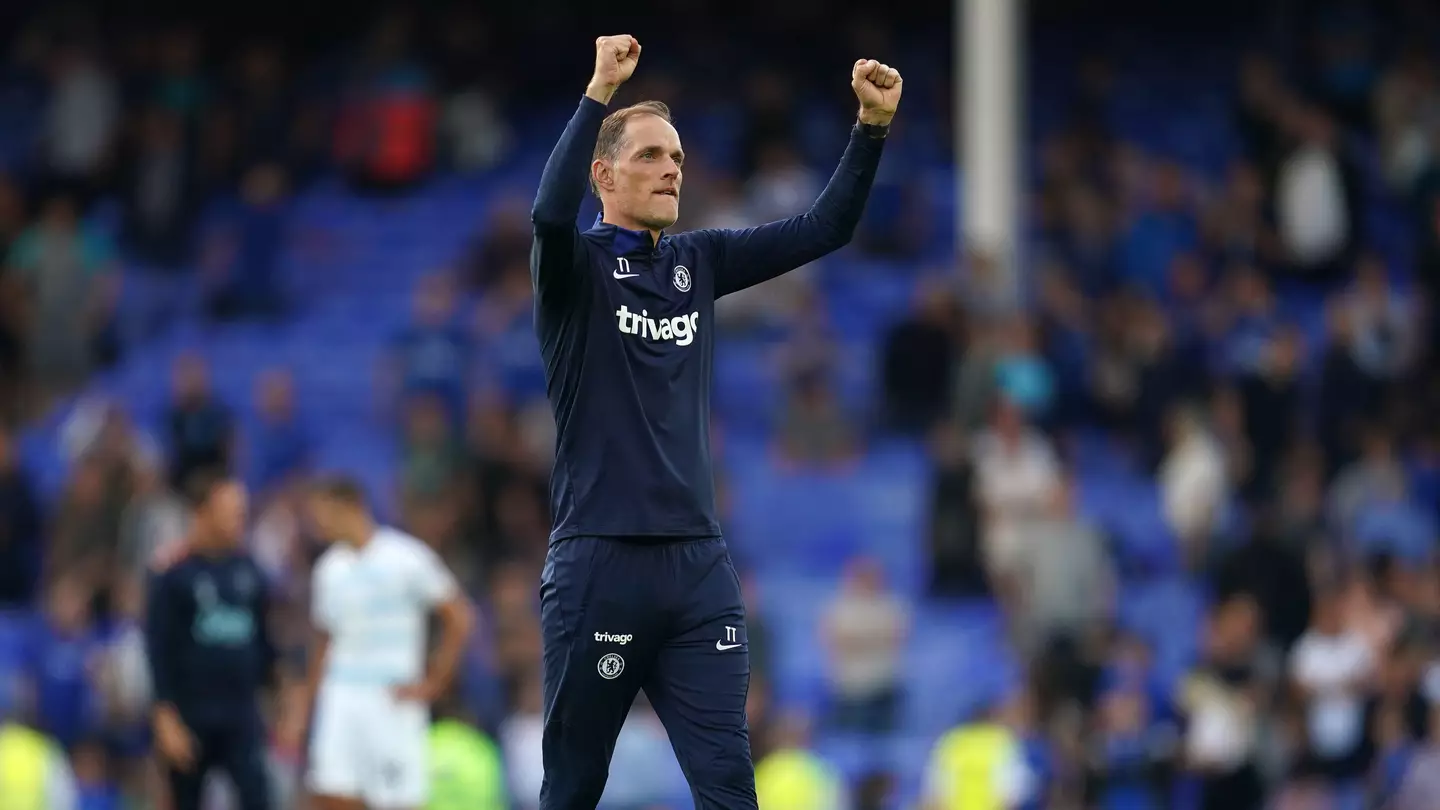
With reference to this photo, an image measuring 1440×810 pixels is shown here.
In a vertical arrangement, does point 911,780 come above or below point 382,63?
below

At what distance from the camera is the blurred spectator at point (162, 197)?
838 inches

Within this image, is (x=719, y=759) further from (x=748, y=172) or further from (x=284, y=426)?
(x=748, y=172)

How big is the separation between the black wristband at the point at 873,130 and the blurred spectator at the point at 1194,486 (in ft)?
32.9

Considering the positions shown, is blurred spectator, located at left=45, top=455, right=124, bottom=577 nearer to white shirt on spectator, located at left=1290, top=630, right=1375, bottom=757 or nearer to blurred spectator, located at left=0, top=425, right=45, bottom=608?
blurred spectator, located at left=0, top=425, right=45, bottom=608

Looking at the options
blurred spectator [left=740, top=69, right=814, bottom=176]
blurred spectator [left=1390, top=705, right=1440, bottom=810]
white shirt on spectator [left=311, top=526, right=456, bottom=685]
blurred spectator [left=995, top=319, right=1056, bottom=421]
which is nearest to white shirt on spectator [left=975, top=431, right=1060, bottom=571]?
blurred spectator [left=995, top=319, right=1056, bottom=421]

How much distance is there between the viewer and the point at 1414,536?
15766mm

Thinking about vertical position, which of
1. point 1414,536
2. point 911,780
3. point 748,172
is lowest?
point 911,780

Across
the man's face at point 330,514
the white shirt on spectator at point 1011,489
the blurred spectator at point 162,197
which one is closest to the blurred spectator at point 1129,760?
the white shirt on spectator at point 1011,489

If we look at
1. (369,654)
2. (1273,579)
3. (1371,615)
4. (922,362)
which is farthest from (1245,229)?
(369,654)

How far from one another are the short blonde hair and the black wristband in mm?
549

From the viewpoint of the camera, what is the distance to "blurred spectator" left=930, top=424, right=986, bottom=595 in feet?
53.0

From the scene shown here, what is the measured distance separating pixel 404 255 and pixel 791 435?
16.2 feet

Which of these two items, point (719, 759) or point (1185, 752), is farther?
point (1185, 752)

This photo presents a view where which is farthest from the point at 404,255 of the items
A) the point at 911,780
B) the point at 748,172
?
the point at 911,780
